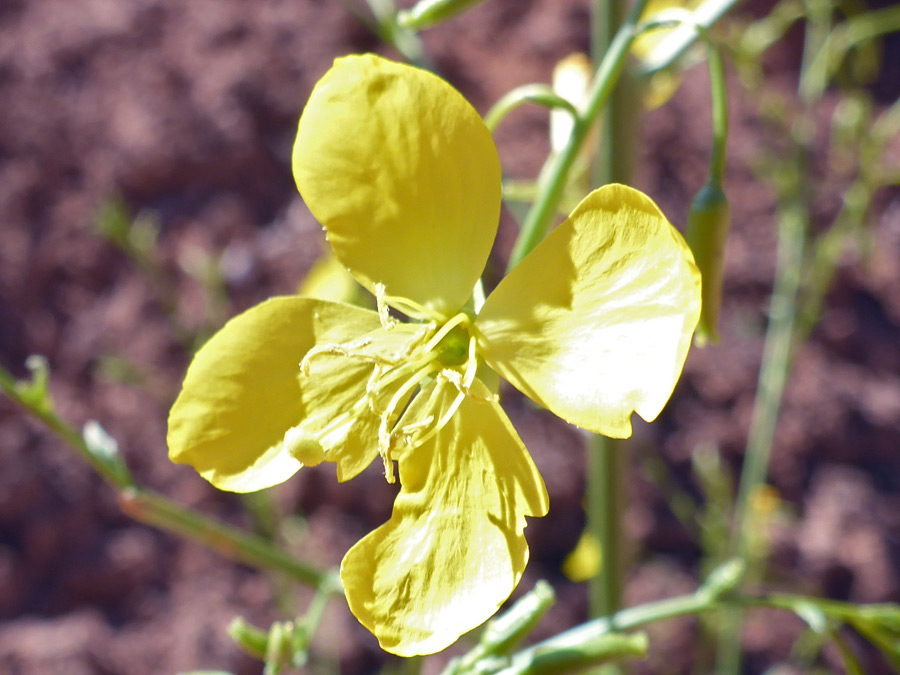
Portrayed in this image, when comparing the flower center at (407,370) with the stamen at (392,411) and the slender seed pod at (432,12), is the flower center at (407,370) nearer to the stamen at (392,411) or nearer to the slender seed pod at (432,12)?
the stamen at (392,411)

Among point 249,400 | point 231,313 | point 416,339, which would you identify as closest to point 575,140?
point 416,339

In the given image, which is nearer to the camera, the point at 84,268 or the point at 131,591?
the point at 131,591

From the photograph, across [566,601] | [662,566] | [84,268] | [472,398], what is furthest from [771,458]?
[84,268]

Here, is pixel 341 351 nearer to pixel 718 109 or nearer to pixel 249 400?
pixel 249 400

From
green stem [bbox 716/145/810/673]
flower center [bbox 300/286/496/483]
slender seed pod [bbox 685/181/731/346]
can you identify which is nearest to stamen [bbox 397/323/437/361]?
flower center [bbox 300/286/496/483]

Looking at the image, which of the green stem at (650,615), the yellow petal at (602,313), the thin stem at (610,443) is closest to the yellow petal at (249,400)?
the yellow petal at (602,313)

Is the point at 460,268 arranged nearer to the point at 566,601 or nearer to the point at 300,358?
the point at 300,358
